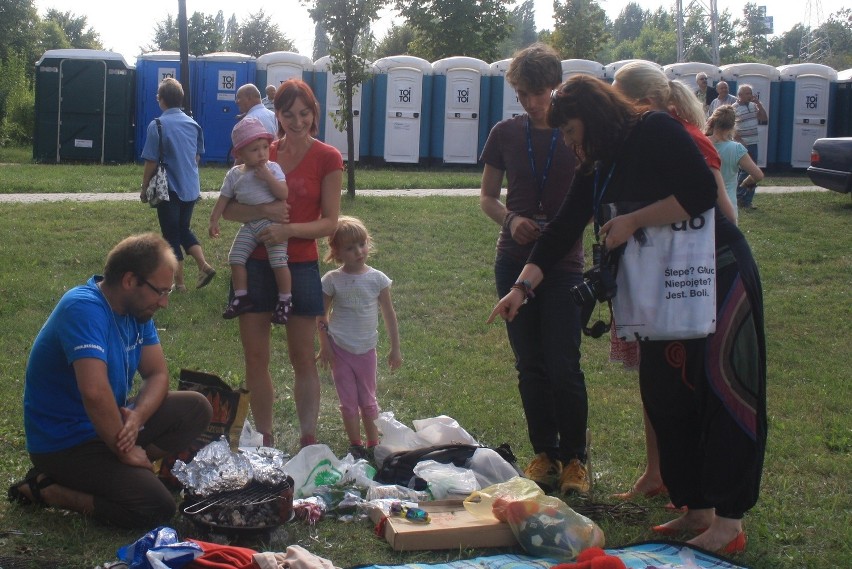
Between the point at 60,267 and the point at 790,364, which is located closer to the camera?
the point at 790,364

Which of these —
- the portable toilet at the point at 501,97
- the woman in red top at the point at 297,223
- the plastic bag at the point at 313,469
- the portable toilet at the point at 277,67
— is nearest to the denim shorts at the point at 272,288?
the woman in red top at the point at 297,223

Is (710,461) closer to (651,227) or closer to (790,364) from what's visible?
(651,227)

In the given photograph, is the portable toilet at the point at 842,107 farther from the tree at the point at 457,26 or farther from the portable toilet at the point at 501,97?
the tree at the point at 457,26

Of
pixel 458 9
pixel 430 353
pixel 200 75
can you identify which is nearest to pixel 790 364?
pixel 430 353

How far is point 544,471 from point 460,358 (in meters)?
2.83

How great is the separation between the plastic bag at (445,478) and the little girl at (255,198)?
3.46 feet

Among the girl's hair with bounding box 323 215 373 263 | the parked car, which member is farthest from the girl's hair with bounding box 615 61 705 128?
the parked car

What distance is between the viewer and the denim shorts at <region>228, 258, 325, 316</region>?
16.4ft

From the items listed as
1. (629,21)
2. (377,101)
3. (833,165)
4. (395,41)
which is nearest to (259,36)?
(395,41)

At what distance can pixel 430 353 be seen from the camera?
780cm

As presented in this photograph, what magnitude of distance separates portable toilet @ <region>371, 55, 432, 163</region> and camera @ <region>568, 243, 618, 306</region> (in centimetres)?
1742

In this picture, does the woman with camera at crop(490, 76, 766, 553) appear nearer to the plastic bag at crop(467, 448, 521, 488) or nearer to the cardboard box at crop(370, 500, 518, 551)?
the cardboard box at crop(370, 500, 518, 551)

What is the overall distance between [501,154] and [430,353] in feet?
10.3

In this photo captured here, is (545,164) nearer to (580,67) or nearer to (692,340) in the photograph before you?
(692,340)
